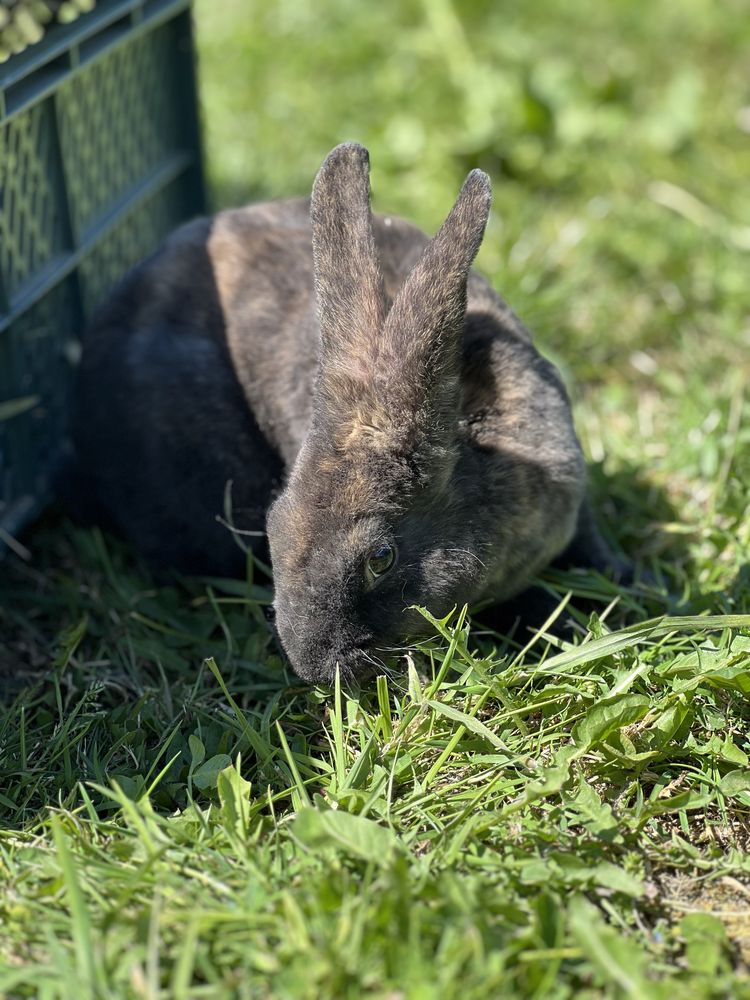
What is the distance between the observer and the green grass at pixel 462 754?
7.24ft

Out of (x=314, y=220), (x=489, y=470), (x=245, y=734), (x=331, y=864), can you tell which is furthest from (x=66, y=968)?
(x=314, y=220)

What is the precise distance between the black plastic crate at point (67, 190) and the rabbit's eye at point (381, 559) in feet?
4.82

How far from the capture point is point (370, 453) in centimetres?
285

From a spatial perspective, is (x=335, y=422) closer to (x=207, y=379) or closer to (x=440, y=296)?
(x=440, y=296)

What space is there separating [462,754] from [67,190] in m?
2.49

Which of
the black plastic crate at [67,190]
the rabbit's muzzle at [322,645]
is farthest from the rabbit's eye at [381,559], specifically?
the black plastic crate at [67,190]

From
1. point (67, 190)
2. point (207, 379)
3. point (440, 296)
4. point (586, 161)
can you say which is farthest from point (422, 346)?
point (586, 161)

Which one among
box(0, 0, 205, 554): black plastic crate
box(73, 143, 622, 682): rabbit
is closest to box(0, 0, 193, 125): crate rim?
box(0, 0, 205, 554): black plastic crate

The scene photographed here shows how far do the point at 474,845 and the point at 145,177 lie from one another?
3373 mm

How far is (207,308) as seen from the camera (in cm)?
386

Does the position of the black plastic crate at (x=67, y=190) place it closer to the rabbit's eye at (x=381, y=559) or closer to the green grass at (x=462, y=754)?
the green grass at (x=462, y=754)

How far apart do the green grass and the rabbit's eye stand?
0.21m

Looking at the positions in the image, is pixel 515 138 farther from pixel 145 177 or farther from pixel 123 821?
pixel 123 821

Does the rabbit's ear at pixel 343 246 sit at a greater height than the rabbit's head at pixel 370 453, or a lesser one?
greater
